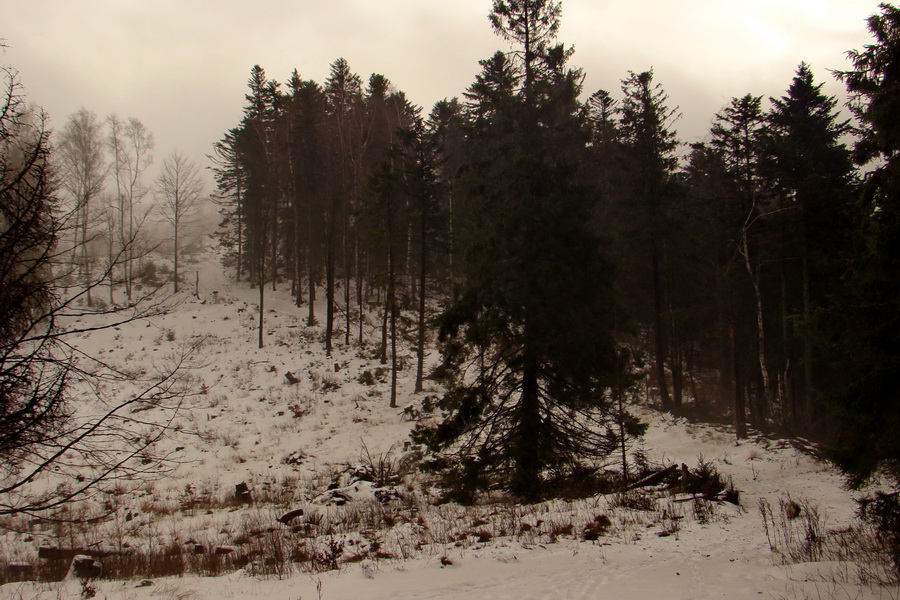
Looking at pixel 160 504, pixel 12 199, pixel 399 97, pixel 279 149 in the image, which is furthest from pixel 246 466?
pixel 399 97

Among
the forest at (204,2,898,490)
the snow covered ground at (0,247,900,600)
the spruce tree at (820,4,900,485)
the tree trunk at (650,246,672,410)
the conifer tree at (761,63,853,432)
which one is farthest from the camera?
the tree trunk at (650,246,672,410)

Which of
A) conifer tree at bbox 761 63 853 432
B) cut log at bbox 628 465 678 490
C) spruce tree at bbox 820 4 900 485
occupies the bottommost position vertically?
cut log at bbox 628 465 678 490

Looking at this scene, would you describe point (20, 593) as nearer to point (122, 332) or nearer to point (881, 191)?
point (881, 191)

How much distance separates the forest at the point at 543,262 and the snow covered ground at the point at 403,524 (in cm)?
133

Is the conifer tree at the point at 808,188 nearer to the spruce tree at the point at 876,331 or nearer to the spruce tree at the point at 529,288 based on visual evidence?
the spruce tree at the point at 529,288

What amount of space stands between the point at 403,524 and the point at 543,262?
262 inches

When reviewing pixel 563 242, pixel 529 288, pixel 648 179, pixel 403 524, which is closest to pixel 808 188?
pixel 648 179

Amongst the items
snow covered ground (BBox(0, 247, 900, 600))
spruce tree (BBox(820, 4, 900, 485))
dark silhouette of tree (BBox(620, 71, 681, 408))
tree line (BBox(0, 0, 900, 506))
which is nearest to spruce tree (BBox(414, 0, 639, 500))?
tree line (BBox(0, 0, 900, 506))

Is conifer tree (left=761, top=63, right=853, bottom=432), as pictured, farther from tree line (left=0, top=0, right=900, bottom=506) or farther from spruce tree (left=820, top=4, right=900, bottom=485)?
spruce tree (left=820, top=4, right=900, bottom=485)

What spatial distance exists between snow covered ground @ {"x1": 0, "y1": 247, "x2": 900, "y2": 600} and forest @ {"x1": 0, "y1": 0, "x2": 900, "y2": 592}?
4.38ft

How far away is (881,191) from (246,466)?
1914 cm

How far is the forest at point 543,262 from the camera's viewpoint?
5879 millimetres

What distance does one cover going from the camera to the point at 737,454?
16.8 metres

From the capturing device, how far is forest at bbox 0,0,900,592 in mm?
5879
